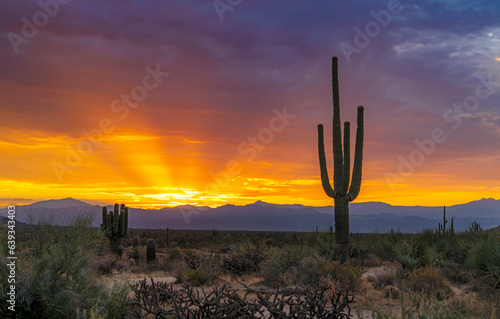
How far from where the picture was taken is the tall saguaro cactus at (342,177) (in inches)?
772

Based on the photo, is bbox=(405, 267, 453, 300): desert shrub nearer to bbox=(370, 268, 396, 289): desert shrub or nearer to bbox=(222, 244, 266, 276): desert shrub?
bbox=(370, 268, 396, 289): desert shrub

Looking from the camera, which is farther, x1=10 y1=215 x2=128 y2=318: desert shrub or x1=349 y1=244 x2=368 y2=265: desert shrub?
x1=349 y1=244 x2=368 y2=265: desert shrub

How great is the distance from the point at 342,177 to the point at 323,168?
1.46 m

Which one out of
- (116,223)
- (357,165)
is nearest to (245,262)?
(357,165)

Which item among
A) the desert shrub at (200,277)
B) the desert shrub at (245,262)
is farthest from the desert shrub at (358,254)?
the desert shrub at (200,277)

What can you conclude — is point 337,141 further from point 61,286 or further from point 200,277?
point 61,286

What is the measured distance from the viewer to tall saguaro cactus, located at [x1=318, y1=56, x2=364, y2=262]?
19.6m

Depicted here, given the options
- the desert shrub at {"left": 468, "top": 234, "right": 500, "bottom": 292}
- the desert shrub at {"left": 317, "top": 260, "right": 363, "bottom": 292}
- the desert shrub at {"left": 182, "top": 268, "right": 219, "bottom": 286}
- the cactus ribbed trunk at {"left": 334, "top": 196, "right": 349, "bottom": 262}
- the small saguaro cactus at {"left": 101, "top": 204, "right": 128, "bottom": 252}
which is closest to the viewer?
the desert shrub at {"left": 468, "top": 234, "right": 500, "bottom": 292}

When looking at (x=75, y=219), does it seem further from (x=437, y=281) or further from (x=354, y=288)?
(x=437, y=281)

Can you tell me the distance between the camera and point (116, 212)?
103ft

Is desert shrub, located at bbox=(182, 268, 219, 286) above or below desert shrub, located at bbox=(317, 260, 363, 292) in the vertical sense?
below

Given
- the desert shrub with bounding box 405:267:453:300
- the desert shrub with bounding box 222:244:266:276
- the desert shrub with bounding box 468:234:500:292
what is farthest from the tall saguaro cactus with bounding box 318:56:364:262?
the desert shrub with bounding box 468:234:500:292

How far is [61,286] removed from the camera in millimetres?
9211

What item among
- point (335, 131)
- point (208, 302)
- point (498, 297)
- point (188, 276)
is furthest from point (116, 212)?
point (208, 302)
